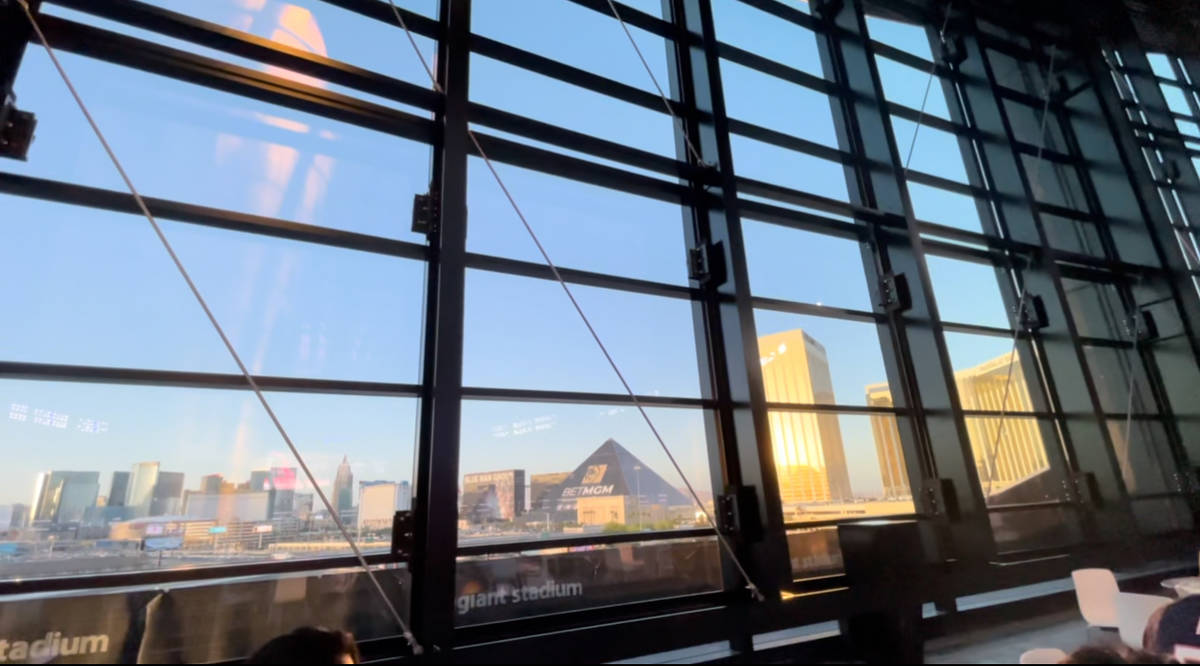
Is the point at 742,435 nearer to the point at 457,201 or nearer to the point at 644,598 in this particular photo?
the point at 644,598

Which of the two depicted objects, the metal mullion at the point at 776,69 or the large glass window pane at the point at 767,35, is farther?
the large glass window pane at the point at 767,35

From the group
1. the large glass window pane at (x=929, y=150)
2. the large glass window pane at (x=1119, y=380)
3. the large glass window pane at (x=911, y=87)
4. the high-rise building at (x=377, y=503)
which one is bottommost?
the high-rise building at (x=377, y=503)

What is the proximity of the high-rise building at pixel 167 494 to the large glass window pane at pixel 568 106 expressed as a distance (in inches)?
78.1

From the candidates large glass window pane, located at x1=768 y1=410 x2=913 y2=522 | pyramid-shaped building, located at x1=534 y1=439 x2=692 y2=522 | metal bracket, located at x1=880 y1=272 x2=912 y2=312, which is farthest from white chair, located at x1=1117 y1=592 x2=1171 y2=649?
metal bracket, located at x1=880 y1=272 x2=912 y2=312

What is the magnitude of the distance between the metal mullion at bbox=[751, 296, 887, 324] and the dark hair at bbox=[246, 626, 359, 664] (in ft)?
7.78

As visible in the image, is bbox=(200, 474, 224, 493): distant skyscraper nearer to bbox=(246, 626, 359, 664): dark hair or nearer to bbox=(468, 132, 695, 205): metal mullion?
bbox=(246, 626, 359, 664): dark hair

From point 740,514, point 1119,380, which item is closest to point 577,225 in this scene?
point 740,514

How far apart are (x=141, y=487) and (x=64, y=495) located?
18 cm

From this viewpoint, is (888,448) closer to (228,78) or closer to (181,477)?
(181,477)

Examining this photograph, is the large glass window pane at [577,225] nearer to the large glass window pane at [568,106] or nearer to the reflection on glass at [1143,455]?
the large glass window pane at [568,106]

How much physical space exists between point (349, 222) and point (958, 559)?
3.59m

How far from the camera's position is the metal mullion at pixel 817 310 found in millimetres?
3049

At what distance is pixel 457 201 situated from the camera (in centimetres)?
226

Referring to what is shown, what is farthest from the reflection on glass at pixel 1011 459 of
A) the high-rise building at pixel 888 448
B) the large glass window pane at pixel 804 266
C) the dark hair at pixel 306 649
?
the dark hair at pixel 306 649
